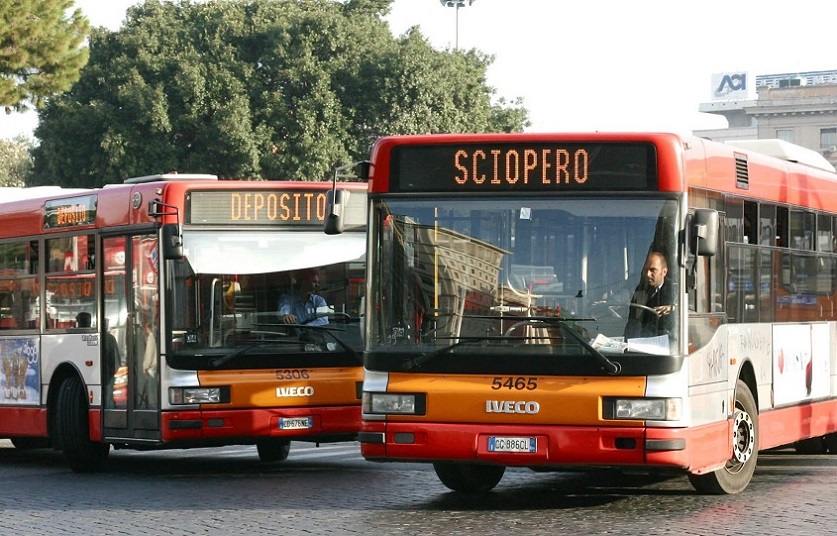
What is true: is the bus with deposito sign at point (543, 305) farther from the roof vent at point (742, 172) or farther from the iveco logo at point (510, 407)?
the roof vent at point (742, 172)

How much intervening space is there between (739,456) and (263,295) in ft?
14.7

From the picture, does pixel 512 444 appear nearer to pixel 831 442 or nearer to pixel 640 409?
pixel 640 409

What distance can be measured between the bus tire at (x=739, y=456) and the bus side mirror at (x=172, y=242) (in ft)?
15.4

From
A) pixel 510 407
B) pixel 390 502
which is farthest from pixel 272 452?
pixel 510 407

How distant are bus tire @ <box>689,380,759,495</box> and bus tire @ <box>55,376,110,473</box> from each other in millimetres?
6119

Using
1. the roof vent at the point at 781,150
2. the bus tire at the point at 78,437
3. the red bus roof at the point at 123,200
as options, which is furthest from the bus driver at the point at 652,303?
the bus tire at the point at 78,437

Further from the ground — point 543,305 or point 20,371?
point 543,305

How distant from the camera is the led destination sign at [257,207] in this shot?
14.5 meters

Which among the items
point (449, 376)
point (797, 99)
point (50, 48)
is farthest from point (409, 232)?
point (797, 99)

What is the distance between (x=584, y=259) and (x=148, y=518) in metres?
3.44

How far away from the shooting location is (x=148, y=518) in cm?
1119

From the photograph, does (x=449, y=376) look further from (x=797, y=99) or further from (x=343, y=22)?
(x=797, y=99)

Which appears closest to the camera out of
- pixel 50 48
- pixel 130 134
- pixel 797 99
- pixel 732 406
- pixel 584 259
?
pixel 584 259

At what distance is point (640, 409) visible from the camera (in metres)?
10.6
